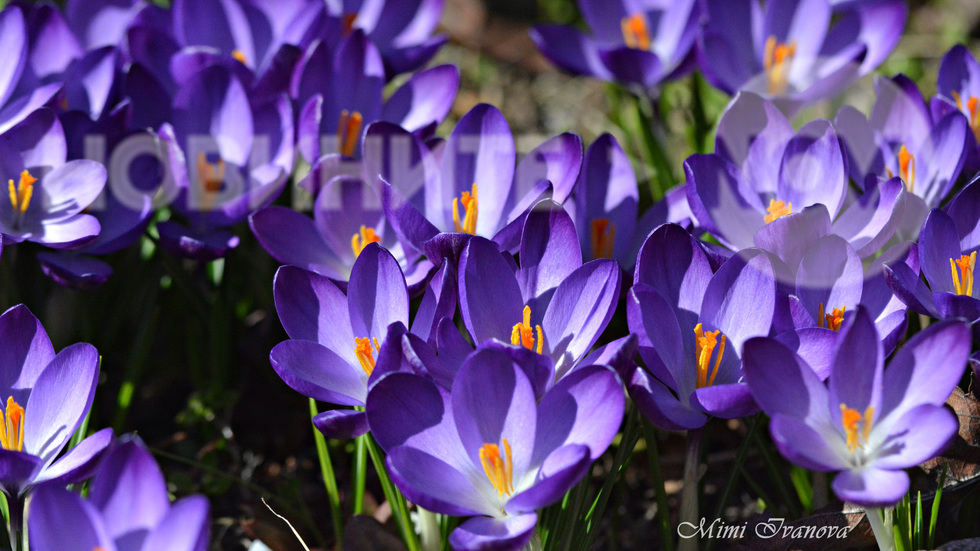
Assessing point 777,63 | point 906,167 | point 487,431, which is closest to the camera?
point 487,431

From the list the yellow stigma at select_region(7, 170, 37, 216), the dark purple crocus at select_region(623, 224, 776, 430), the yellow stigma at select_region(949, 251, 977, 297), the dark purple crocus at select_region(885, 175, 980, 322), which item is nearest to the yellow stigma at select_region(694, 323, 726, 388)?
the dark purple crocus at select_region(623, 224, 776, 430)

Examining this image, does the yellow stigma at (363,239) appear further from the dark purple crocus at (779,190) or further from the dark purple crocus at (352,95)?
the dark purple crocus at (779,190)

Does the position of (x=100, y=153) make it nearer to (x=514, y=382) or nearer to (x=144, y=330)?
(x=144, y=330)

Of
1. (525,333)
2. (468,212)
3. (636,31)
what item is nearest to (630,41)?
(636,31)

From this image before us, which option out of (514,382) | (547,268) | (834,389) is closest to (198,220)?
(547,268)

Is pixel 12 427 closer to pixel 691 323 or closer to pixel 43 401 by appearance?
pixel 43 401

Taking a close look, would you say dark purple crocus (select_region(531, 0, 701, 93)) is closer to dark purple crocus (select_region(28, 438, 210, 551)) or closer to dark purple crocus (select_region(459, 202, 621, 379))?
dark purple crocus (select_region(459, 202, 621, 379))
